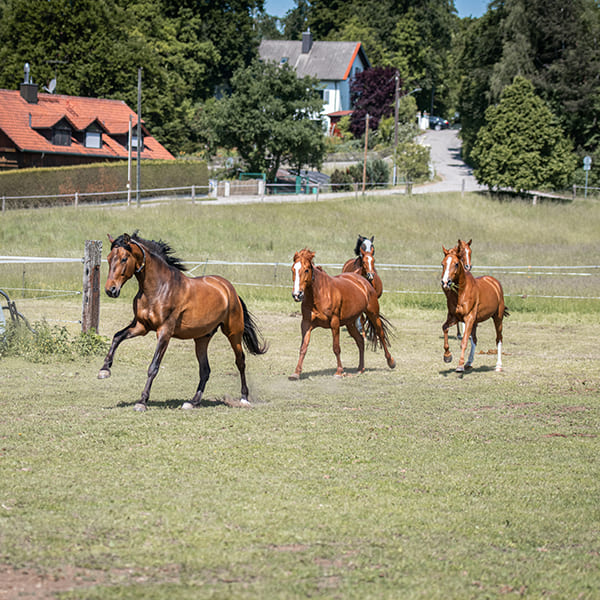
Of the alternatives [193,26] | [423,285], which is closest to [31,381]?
[423,285]

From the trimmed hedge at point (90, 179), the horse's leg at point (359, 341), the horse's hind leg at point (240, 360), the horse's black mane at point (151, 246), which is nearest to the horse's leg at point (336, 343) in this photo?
the horse's leg at point (359, 341)

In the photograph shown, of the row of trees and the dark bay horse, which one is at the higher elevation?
the row of trees

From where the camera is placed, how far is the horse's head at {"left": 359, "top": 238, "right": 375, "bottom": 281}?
18.1 m

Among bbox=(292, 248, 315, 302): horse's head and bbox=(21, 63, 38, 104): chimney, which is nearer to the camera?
bbox=(292, 248, 315, 302): horse's head

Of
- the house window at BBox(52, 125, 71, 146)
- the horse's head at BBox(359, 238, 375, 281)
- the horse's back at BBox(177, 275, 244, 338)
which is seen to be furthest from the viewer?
the house window at BBox(52, 125, 71, 146)

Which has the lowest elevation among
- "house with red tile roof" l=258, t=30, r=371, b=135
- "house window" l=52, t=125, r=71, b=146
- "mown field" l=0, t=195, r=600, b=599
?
"mown field" l=0, t=195, r=600, b=599

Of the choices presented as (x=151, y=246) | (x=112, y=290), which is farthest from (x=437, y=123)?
(x=112, y=290)

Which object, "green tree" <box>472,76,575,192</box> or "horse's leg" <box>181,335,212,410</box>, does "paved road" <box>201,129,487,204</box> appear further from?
"horse's leg" <box>181,335,212,410</box>

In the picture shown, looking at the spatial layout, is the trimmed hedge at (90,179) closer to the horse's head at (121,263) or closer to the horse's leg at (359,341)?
the horse's leg at (359,341)

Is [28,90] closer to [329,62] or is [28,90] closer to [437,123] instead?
[329,62]

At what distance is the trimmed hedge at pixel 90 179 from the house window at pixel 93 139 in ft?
16.3

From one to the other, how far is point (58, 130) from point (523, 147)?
31.7 m

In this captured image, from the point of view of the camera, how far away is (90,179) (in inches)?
2042

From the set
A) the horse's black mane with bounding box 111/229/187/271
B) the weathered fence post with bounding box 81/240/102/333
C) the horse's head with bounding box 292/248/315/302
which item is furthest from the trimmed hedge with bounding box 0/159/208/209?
the horse's black mane with bounding box 111/229/187/271
